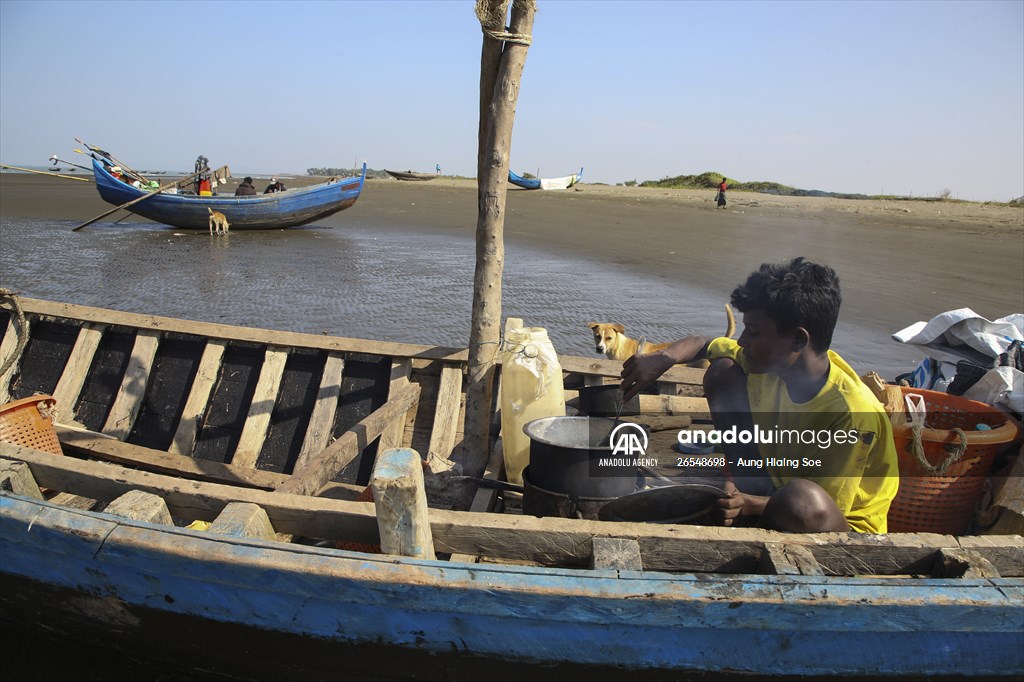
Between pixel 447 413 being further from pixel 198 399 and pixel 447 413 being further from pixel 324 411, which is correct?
pixel 198 399

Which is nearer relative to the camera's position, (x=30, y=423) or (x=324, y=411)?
(x=30, y=423)

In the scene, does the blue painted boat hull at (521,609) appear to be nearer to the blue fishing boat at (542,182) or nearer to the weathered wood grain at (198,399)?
the weathered wood grain at (198,399)

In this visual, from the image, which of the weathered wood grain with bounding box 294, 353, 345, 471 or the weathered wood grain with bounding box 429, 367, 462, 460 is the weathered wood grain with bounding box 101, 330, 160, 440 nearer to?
the weathered wood grain with bounding box 294, 353, 345, 471

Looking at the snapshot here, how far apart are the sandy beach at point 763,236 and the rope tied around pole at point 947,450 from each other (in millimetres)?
6924

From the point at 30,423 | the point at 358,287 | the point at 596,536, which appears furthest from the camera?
the point at 358,287

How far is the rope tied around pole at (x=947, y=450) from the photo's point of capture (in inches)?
96.7

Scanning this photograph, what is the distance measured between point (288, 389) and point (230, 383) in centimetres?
39

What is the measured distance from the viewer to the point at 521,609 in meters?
1.95

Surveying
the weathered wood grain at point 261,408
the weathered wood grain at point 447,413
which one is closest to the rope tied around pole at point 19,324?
the weathered wood grain at point 261,408

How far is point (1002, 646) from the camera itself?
1953 millimetres

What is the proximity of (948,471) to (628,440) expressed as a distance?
1.24 m

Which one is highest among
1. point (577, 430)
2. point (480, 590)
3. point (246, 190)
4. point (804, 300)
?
point (246, 190)

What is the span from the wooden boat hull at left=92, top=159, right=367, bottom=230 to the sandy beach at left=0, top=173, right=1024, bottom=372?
81.7 inches

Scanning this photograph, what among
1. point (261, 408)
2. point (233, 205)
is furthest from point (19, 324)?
point (233, 205)
